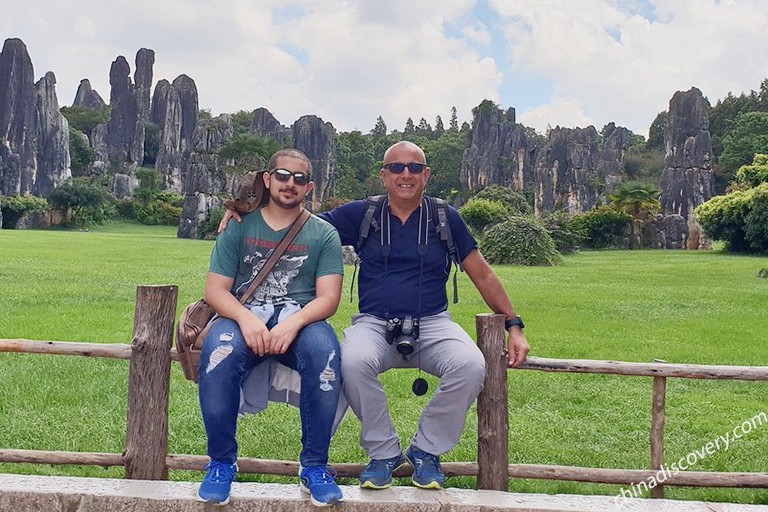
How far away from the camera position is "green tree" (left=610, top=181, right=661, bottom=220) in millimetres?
40219

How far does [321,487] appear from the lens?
11.7 ft

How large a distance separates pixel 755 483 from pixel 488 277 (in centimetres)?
197

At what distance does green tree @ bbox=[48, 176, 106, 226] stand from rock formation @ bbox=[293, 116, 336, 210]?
1758cm

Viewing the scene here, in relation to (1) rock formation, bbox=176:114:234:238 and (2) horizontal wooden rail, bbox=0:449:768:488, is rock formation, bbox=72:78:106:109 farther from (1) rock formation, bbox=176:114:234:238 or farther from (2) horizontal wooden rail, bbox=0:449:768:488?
(2) horizontal wooden rail, bbox=0:449:768:488

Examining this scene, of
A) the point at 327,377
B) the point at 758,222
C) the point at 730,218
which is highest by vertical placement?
the point at 730,218

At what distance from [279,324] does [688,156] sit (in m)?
45.2

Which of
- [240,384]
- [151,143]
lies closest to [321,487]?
[240,384]

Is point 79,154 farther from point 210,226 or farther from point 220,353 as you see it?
point 220,353

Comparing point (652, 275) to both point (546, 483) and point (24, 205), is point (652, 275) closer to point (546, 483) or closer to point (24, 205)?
point (546, 483)

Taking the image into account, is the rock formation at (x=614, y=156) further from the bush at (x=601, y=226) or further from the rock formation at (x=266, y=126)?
the rock formation at (x=266, y=126)

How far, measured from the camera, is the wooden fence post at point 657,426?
4.32 m

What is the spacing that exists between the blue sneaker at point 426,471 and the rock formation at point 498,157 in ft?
215

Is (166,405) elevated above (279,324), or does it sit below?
below

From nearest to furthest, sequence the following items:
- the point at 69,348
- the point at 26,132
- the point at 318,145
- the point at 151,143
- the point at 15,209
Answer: the point at 69,348, the point at 15,209, the point at 318,145, the point at 26,132, the point at 151,143
